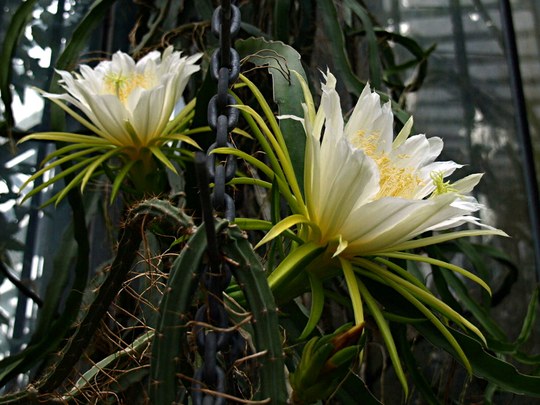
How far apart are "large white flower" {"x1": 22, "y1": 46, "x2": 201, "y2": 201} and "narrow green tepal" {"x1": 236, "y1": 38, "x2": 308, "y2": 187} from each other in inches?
4.6

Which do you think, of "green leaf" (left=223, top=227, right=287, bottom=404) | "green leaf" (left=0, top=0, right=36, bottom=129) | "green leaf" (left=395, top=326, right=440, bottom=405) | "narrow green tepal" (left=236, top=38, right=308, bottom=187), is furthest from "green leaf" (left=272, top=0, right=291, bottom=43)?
"green leaf" (left=223, top=227, right=287, bottom=404)

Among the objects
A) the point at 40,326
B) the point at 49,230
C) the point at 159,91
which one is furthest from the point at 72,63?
the point at 49,230

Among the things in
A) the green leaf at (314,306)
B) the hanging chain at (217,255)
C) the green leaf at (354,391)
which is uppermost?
the hanging chain at (217,255)

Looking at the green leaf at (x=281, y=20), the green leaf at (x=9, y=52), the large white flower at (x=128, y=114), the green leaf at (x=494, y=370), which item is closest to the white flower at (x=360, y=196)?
the green leaf at (x=494, y=370)

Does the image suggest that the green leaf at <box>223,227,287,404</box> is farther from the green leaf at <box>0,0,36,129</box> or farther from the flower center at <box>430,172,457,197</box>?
the green leaf at <box>0,0,36,129</box>

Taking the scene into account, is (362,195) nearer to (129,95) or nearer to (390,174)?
(390,174)

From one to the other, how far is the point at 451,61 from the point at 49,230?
0.96 metres

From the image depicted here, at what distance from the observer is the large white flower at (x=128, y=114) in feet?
2.68

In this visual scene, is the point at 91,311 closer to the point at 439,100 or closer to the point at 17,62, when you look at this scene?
the point at 17,62

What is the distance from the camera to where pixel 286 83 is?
718 mm

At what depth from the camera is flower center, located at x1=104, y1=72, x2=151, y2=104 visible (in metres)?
0.85

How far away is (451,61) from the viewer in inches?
60.1

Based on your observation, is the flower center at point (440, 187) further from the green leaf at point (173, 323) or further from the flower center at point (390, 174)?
the green leaf at point (173, 323)

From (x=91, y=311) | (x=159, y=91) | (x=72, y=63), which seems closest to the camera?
(x=91, y=311)
